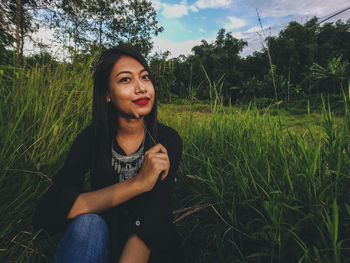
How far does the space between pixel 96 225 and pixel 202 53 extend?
1286 inches

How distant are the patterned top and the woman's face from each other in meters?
0.27

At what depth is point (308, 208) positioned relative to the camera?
978 mm

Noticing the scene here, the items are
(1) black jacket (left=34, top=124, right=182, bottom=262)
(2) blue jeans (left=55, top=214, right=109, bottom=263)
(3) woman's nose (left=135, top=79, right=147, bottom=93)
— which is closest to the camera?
(2) blue jeans (left=55, top=214, right=109, bottom=263)

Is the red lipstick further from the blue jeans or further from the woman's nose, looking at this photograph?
the blue jeans

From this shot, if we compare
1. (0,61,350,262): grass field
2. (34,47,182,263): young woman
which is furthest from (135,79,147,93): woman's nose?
(0,61,350,262): grass field

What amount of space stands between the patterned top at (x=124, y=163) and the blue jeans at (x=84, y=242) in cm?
39

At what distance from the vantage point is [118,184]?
0.97 meters

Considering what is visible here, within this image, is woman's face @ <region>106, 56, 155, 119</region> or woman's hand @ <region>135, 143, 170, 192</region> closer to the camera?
woman's hand @ <region>135, 143, 170, 192</region>

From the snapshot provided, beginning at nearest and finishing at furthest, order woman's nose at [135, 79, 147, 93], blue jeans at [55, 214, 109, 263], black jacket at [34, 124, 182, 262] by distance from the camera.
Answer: blue jeans at [55, 214, 109, 263]
black jacket at [34, 124, 182, 262]
woman's nose at [135, 79, 147, 93]

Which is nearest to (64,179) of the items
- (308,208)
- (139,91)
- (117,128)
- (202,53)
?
(117,128)

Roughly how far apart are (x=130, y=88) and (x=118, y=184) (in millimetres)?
601

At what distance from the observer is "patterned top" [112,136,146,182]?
1.30 metres

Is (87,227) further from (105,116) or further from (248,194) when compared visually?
(248,194)

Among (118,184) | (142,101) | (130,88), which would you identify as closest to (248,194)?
(118,184)
